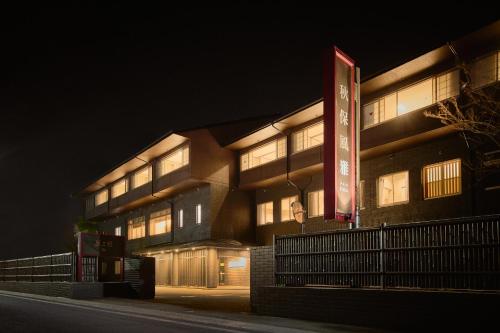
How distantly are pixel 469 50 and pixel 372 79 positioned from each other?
466cm

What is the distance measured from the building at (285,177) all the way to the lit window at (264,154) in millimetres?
71

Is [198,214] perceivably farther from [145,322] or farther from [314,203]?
[145,322]

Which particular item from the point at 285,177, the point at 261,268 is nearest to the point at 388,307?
the point at 261,268

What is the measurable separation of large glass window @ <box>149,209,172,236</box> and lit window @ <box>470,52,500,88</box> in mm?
26422

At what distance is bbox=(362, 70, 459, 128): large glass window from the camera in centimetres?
2272

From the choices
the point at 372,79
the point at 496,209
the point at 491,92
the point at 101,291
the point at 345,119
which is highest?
the point at 372,79

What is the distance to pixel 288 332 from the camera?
10.8 m

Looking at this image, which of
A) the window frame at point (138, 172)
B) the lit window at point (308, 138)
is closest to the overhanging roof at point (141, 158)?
the window frame at point (138, 172)

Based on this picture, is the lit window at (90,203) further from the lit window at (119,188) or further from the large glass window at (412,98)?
the large glass window at (412,98)

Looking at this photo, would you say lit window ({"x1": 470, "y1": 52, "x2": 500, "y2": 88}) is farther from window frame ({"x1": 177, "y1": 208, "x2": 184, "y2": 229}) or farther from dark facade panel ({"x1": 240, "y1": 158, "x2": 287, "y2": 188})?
window frame ({"x1": 177, "y1": 208, "x2": 184, "y2": 229})

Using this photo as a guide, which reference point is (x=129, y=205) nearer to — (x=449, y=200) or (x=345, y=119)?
(x=449, y=200)

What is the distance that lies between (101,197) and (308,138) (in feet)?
102

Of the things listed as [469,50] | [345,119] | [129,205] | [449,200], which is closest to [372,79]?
[469,50]

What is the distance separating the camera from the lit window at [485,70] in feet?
68.1
